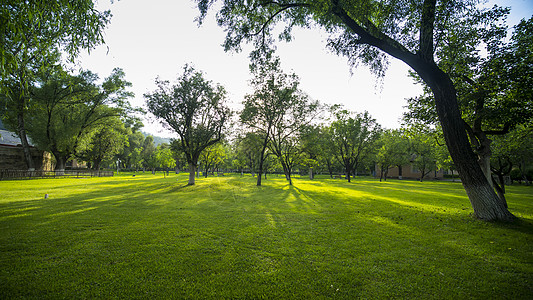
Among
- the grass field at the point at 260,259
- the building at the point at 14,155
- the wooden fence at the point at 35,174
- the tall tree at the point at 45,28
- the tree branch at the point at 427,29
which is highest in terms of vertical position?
the tree branch at the point at 427,29

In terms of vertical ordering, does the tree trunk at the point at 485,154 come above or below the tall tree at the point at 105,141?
below

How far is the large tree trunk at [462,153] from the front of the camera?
728 cm

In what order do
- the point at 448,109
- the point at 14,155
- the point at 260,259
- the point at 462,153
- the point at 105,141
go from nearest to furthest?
1. the point at 260,259
2. the point at 462,153
3. the point at 448,109
4. the point at 14,155
5. the point at 105,141

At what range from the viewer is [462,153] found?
742 centimetres

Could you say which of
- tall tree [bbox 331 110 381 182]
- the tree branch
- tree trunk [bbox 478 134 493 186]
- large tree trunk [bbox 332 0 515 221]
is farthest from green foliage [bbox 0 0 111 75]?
tall tree [bbox 331 110 381 182]

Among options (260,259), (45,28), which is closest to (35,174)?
(45,28)

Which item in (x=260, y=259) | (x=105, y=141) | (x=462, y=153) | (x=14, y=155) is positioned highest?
(x=105, y=141)

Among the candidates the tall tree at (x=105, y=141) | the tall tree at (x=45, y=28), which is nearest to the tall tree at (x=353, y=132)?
the tall tree at (x=45, y=28)

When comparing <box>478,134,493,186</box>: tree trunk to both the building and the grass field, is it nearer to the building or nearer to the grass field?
the grass field

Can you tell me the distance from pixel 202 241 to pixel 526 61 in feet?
41.7

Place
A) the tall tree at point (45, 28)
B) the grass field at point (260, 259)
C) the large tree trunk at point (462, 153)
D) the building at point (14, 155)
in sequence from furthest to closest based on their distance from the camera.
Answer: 1. the building at point (14, 155)
2. the large tree trunk at point (462, 153)
3. the tall tree at point (45, 28)
4. the grass field at point (260, 259)

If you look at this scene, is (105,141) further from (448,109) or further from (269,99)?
(448,109)

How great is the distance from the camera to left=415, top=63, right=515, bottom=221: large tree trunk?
728cm

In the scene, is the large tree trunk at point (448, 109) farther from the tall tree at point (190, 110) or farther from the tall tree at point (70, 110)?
the tall tree at point (70, 110)
